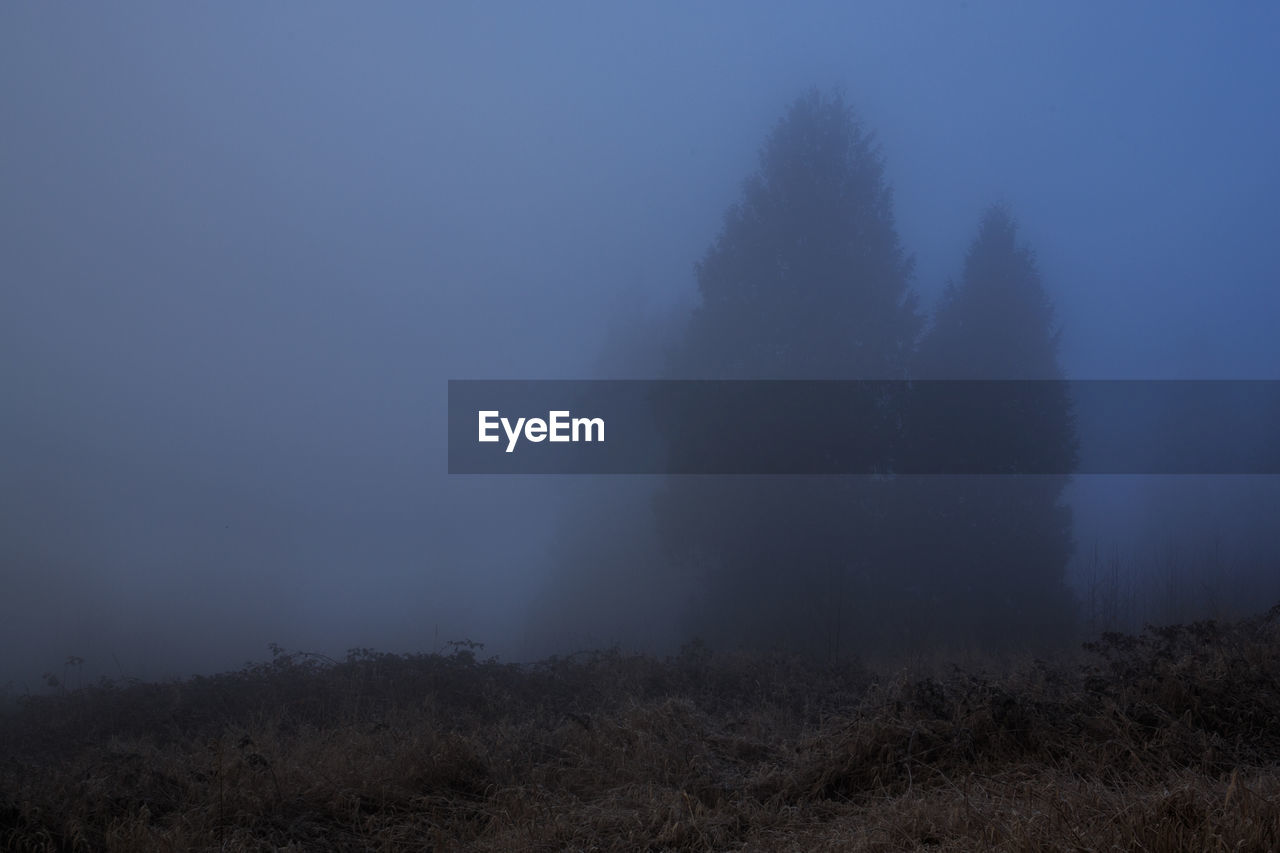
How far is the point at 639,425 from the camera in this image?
64.6 feet

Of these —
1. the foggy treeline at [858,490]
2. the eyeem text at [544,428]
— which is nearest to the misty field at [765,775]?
the foggy treeline at [858,490]

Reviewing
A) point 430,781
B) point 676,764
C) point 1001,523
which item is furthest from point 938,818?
point 1001,523

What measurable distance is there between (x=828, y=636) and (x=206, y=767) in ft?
36.7

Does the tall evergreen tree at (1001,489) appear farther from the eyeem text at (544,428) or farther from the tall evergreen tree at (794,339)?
the eyeem text at (544,428)

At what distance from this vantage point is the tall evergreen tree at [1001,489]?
16625mm

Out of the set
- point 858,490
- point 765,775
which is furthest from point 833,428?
point 765,775

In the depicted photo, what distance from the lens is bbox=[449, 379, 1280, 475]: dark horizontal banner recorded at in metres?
16.9

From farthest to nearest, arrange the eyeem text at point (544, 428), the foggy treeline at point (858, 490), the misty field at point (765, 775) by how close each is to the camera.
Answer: the eyeem text at point (544, 428) → the foggy treeline at point (858, 490) → the misty field at point (765, 775)

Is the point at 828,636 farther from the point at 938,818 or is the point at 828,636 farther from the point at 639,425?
the point at 938,818

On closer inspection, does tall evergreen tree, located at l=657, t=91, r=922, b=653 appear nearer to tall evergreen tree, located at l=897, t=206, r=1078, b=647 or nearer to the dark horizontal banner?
the dark horizontal banner

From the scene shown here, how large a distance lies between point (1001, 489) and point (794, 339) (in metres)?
5.40

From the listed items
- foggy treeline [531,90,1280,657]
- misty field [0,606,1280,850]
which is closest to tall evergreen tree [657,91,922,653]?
foggy treeline [531,90,1280,657]

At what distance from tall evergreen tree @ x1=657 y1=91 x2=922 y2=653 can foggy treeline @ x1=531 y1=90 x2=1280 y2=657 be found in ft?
0.11

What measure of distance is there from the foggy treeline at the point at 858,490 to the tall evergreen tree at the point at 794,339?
0.03 metres
